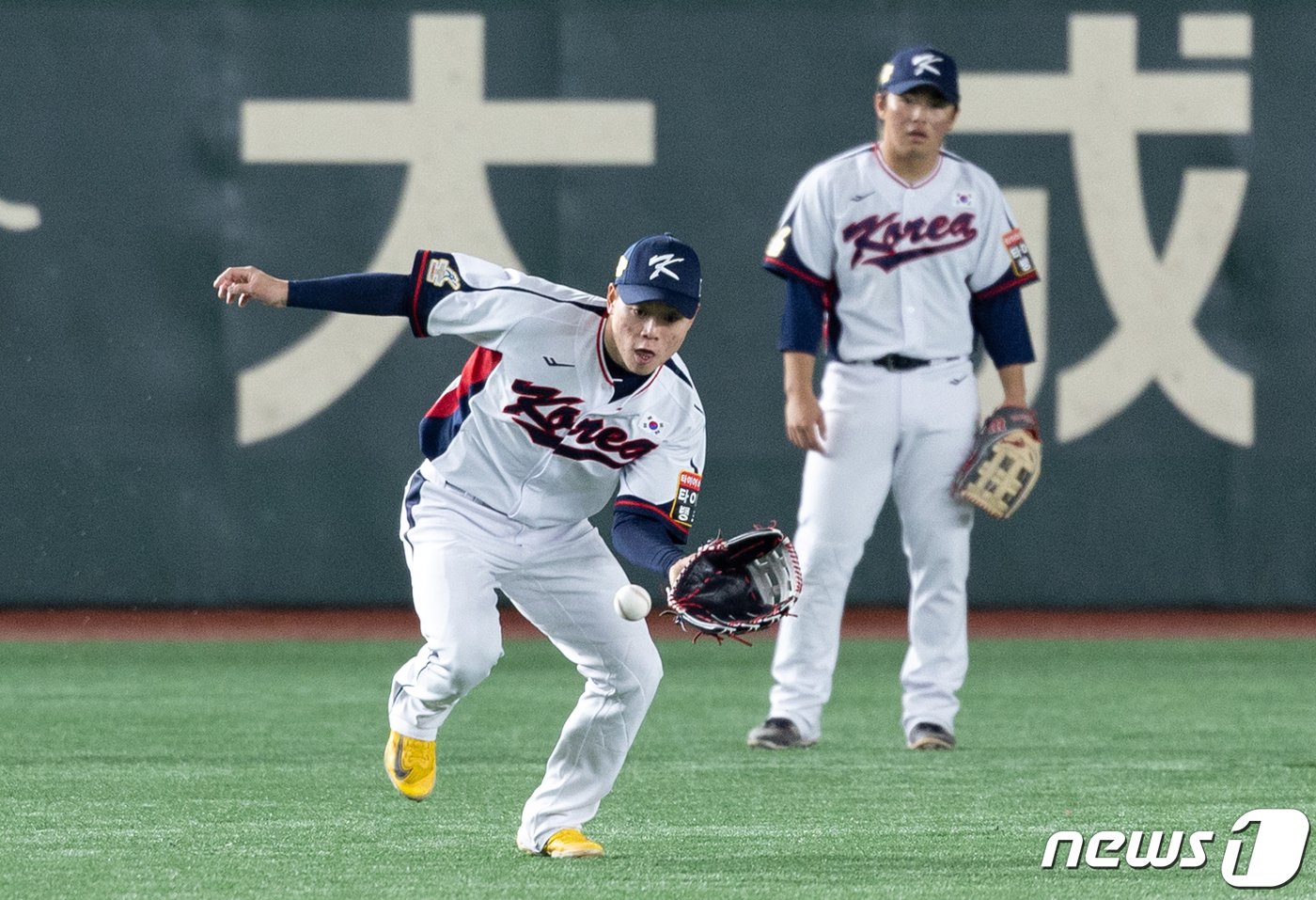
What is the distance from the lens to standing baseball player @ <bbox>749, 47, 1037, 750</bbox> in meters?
6.12

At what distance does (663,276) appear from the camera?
→ 4297 millimetres

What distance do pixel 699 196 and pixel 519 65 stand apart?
1.00m

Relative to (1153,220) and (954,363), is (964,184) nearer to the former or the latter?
(954,363)

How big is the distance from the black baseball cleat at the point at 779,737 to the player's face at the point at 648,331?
6.44 feet

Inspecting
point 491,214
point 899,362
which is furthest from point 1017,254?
point 491,214

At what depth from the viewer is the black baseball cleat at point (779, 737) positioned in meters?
6.13

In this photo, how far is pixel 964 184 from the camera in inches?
245

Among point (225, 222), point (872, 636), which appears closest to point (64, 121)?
point (225, 222)

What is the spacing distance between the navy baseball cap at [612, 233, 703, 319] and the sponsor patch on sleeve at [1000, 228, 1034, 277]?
2099 millimetres

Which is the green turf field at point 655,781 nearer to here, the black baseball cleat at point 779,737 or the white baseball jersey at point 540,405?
the black baseball cleat at point 779,737

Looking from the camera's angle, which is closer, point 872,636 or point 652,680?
point 652,680

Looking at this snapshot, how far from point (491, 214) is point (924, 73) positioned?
3900 millimetres

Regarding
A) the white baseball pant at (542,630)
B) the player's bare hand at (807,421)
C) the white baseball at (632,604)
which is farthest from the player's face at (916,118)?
the white baseball at (632,604)

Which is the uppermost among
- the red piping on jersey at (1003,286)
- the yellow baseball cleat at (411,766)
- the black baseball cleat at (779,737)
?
the red piping on jersey at (1003,286)
